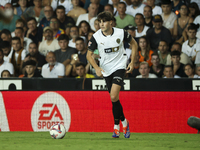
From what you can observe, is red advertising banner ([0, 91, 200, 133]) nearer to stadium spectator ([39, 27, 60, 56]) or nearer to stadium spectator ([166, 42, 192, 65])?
stadium spectator ([166, 42, 192, 65])

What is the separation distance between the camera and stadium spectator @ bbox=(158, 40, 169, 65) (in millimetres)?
8023

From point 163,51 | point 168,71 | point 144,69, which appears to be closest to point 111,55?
point 144,69

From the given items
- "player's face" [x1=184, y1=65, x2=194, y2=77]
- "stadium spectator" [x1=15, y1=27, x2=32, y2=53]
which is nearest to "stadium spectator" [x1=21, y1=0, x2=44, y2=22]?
"stadium spectator" [x1=15, y1=27, x2=32, y2=53]

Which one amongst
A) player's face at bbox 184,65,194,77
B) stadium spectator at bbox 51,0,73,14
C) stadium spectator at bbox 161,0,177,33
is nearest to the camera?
player's face at bbox 184,65,194,77

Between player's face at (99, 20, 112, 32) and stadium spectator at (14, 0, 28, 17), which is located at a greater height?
stadium spectator at (14, 0, 28, 17)

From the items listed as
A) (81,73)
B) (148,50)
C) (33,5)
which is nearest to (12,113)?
(81,73)

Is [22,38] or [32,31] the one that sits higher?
[32,31]

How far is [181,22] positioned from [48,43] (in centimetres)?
398

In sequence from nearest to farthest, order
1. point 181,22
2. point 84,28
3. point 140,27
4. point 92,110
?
1. point 92,110
2. point 181,22
3. point 140,27
4. point 84,28

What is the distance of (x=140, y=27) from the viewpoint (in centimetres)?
880

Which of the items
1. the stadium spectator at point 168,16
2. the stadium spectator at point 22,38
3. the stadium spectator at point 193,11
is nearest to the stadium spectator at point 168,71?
the stadium spectator at point 168,16

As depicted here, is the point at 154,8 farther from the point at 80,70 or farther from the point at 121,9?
the point at 80,70

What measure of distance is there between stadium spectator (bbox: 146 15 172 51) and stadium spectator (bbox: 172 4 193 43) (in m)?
0.36

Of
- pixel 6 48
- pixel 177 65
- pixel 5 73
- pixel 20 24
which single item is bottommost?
pixel 5 73
